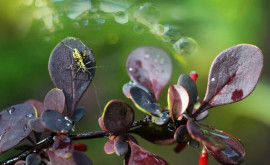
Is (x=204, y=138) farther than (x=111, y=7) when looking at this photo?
No

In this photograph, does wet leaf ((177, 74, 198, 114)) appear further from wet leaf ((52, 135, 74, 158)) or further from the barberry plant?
wet leaf ((52, 135, 74, 158))

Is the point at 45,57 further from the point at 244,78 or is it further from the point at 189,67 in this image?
the point at 244,78

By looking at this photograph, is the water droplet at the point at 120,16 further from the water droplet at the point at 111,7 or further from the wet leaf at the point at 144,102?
the wet leaf at the point at 144,102

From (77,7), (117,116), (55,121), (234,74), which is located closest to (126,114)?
(117,116)

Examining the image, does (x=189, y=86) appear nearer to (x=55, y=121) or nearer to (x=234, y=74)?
(x=234, y=74)

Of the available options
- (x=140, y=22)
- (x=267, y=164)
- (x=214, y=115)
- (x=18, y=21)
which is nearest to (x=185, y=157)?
(x=214, y=115)

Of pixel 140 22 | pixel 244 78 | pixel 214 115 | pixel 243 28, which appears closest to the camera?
pixel 244 78
